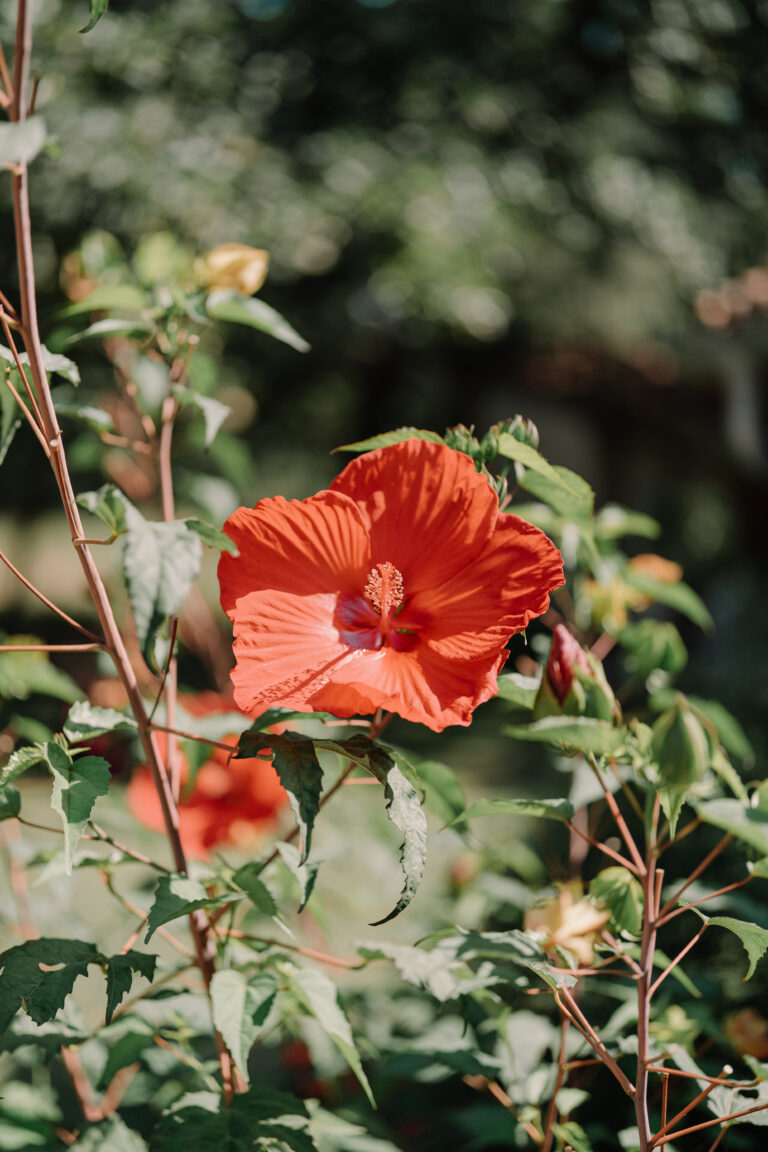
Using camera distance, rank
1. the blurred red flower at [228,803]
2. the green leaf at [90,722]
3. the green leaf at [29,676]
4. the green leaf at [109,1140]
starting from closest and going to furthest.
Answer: the green leaf at [90,722] → the green leaf at [109,1140] → the green leaf at [29,676] → the blurred red flower at [228,803]

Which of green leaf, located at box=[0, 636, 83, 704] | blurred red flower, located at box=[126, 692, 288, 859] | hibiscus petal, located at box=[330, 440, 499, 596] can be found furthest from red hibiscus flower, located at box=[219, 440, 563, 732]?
blurred red flower, located at box=[126, 692, 288, 859]

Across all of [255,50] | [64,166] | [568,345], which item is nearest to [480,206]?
[568,345]

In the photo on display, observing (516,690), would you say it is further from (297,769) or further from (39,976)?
(39,976)

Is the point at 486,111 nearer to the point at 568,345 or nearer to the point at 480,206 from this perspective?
the point at 480,206

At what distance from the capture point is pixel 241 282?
80 cm

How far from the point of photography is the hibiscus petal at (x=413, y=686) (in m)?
0.52

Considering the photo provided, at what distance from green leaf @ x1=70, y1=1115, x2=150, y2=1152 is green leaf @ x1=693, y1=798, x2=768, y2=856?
560 mm

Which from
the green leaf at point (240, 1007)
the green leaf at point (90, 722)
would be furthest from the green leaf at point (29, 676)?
the green leaf at point (240, 1007)

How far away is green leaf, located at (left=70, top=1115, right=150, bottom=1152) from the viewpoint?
711mm

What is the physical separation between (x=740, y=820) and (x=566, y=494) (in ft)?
0.91

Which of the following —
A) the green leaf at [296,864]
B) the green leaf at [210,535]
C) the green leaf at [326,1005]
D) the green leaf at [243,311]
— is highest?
the green leaf at [243,311]

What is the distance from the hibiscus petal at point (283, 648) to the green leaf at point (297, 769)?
0.02 meters

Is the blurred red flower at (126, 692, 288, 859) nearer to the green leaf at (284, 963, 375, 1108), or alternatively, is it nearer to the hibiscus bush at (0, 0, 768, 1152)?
the hibiscus bush at (0, 0, 768, 1152)

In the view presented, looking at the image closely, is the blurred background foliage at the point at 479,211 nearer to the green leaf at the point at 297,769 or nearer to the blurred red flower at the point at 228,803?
the blurred red flower at the point at 228,803
